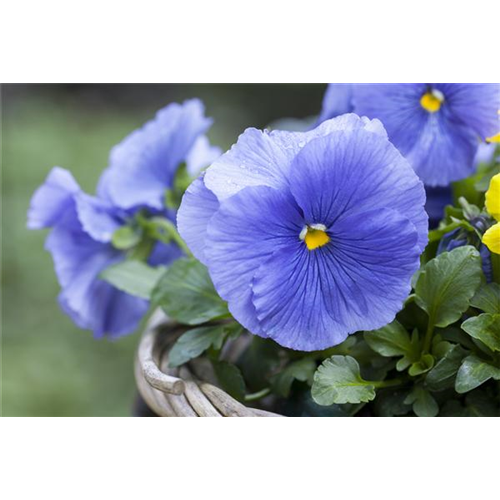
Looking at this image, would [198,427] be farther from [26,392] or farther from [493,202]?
[26,392]

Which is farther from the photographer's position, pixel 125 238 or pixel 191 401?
pixel 125 238

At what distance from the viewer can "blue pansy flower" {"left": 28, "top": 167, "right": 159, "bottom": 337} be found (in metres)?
0.83

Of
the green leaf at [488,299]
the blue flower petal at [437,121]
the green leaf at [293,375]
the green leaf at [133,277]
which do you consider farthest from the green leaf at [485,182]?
the green leaf at [133,277]

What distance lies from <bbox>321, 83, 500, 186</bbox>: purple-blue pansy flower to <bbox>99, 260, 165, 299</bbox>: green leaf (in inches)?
10.9

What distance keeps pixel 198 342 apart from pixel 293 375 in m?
0.09

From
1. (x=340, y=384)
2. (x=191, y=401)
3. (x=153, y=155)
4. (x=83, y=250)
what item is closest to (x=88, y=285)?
(x=83, y=250)

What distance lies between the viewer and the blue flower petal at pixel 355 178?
1.83ft

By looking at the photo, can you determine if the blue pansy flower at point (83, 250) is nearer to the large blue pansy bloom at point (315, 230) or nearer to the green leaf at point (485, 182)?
the large blue pansy bloom at point (315, 230)

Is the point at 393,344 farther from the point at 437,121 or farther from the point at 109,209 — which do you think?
the point at 109,209

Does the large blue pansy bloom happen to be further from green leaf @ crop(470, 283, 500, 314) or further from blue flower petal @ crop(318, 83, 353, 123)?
blue flower petal @ crop(318, 83, 353, 123)

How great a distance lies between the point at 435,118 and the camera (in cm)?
75

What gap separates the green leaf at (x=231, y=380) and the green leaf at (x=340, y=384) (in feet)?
0.36

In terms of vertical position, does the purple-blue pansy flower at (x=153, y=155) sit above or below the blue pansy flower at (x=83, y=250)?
above
